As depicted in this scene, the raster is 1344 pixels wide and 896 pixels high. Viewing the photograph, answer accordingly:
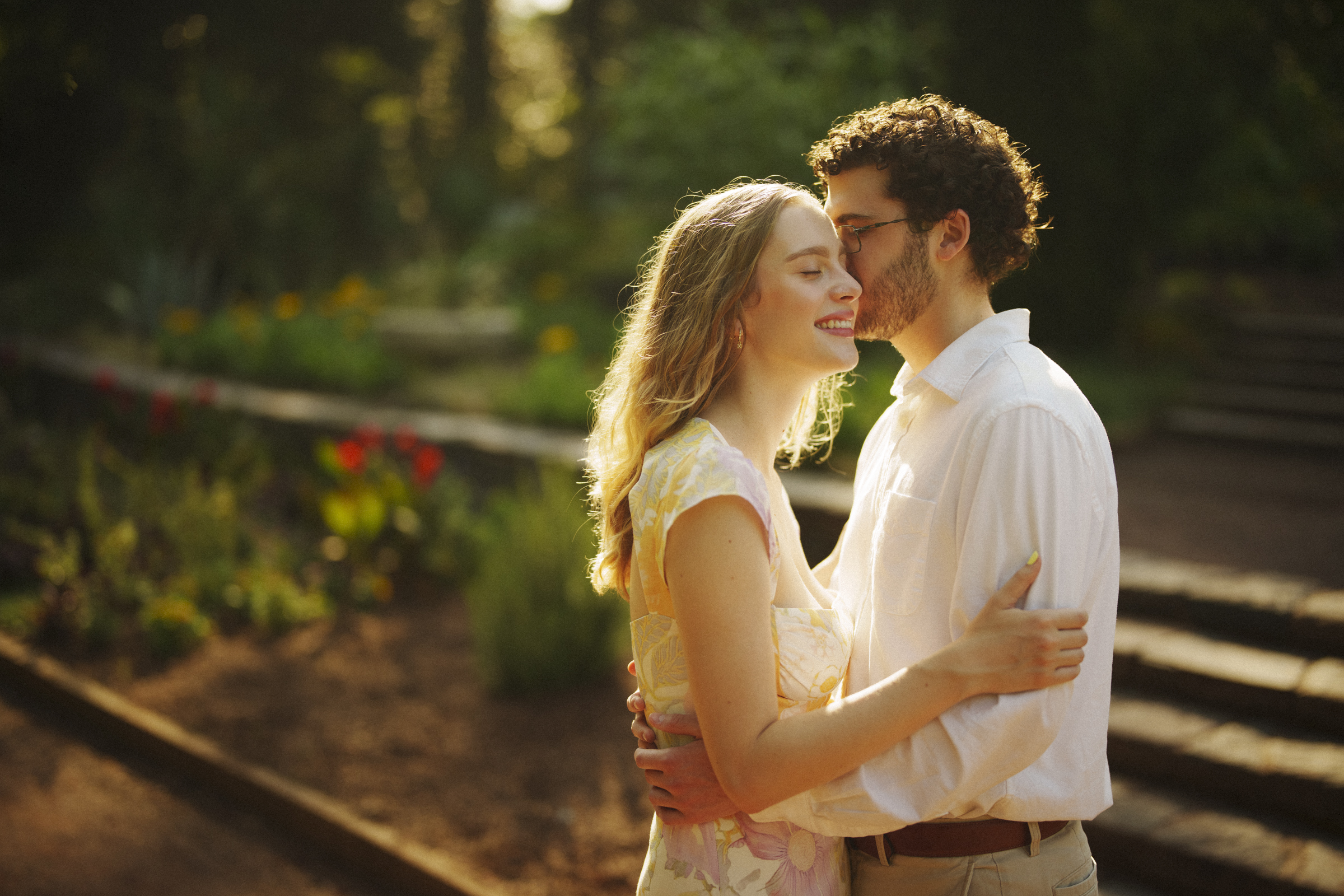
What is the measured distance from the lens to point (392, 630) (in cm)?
535

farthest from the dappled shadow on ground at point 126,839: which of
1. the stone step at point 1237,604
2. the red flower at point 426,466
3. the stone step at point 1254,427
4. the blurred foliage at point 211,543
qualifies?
the stone step at point 1254,427

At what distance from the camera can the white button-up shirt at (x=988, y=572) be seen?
1516 mm

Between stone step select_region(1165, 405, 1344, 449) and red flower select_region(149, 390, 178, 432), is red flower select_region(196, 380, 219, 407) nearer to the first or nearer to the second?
red flower select_region(149, 390, 178, 432)

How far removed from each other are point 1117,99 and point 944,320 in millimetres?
8159

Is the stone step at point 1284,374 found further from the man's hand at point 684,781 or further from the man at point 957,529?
the man's hand at point 684,781

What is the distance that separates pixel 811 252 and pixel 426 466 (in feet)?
13.9

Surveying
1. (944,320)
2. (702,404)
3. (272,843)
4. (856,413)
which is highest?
(944,320)

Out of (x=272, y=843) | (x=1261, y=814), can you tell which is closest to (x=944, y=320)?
(x=1261, y=814)

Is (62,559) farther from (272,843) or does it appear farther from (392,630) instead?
(272,843)

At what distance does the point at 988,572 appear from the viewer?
1557 mm

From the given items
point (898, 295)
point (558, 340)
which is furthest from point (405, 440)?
point (898, 295)

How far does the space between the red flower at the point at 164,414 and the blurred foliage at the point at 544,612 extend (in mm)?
3473

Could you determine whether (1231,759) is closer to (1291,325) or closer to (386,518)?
(386,518)

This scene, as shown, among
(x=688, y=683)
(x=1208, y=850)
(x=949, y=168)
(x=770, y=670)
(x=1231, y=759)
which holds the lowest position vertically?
(x=1208, y=850)
